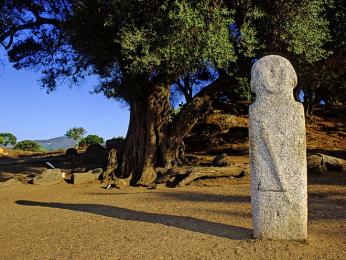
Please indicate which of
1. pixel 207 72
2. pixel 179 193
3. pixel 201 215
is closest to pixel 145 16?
pixel 179 193

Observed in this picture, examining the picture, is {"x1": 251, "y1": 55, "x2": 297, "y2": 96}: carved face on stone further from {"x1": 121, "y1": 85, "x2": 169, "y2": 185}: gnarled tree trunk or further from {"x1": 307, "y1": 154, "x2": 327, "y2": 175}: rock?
{"x1": 307, "y1": 154, "x2": 327, "y2": 175}: rock

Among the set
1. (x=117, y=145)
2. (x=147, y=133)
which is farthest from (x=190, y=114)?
(x=117, y=145)

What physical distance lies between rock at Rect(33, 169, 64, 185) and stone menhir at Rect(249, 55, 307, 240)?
10.4 meters

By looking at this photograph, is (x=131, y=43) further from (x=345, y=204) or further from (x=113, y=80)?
(x=345, y=204)

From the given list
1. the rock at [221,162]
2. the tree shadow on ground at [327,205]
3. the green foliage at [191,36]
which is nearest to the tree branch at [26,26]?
the green foliage at [191,36]

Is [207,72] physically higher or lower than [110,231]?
higher

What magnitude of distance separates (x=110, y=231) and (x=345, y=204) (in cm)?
488

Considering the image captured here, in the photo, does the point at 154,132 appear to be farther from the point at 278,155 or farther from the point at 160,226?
the point at 278,155

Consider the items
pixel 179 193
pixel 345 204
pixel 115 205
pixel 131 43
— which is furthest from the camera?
pixel 179 193

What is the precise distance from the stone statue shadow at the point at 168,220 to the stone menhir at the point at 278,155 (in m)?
0.59

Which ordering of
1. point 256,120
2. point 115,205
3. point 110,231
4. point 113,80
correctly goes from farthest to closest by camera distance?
point 113,80 → point 115,205 → point 110,231 → point 256,120

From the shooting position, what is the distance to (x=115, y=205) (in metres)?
9.86

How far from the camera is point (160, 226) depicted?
7305 mm

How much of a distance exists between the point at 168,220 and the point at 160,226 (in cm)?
57
